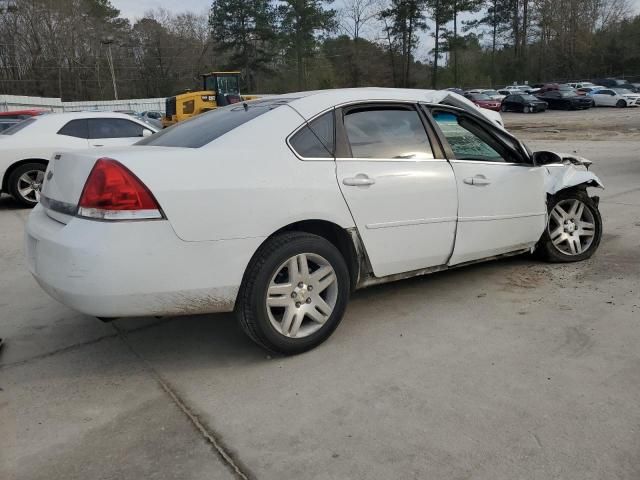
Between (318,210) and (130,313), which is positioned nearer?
(130,313)

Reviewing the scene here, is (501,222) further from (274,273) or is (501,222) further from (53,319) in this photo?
(53,319)

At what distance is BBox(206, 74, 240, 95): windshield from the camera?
27.5m

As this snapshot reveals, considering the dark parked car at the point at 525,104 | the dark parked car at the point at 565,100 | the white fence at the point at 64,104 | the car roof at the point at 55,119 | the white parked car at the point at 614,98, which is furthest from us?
the white fence at the point at 64,104

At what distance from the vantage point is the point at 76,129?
918 cm

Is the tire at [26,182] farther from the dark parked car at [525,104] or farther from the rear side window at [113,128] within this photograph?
the dark parked car at [525,104]

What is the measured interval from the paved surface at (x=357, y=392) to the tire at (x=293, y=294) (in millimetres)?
162

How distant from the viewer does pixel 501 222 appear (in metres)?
4.23

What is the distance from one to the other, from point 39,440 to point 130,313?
696mm

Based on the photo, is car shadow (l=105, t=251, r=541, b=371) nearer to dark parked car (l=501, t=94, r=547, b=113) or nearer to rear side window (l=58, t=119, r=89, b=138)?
rear side window (l=58, t=119, r=89, b=138)

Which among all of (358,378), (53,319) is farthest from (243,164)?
(53,319)

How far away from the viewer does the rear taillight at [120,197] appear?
280 cm

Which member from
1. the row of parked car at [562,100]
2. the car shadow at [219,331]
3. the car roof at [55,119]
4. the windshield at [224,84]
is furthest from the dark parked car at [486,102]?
the car shadow at [219,331]

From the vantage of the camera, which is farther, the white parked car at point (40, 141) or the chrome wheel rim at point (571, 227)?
the white parked car at point (40, 141)

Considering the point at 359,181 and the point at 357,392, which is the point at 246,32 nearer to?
the point at 359,181
